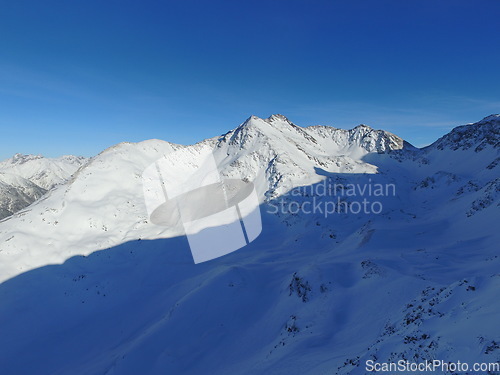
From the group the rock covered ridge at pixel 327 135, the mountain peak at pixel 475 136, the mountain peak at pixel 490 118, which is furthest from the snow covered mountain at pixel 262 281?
the mountain peak at pixel 490 118

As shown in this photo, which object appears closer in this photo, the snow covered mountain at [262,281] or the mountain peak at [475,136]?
the snow covered mountain at [262,281]

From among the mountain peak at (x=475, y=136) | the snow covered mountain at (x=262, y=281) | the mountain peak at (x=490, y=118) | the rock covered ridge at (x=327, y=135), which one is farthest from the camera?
the mountain peak at (x=490, y=118)

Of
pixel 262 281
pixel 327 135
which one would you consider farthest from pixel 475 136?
pixel 262 281

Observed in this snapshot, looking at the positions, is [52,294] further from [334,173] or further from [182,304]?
[334,173]

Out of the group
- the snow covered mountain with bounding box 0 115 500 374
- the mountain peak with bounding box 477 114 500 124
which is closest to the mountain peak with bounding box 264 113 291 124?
the snow covered mountain with bounding box 0 115 500 374

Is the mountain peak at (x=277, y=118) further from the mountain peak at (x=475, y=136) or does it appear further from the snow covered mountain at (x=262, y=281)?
the mountain peak at (x=475, y=136)

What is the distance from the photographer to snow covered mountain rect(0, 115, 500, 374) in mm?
17219

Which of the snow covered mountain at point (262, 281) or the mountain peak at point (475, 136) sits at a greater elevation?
the mountain peak at point (475, 136)

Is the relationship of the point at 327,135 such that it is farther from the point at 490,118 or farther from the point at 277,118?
the point at 490,118

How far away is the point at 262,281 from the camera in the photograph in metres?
37.2

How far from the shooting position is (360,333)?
19609 millimetres

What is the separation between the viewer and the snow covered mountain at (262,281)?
17219 millimetres

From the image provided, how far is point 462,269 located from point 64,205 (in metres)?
71.8

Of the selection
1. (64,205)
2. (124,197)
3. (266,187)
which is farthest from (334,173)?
(64,205)
